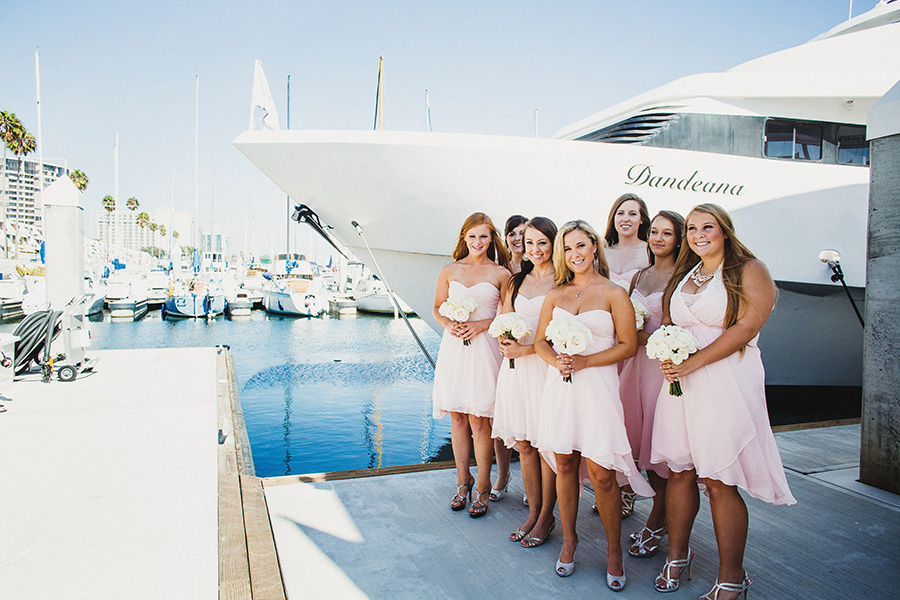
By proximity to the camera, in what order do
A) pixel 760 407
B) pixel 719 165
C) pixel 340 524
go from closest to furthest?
pixel 760 407, pixel 340 524, pixel 719 165

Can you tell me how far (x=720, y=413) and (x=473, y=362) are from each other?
1495mm

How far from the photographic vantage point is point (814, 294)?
7.89m

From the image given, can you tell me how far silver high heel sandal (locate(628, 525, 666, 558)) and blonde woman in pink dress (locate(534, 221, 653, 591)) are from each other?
0.75ft

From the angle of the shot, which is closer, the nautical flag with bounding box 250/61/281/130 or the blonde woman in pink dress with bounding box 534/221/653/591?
the blonde woman in pink dress with bounding box 534/221/653/591

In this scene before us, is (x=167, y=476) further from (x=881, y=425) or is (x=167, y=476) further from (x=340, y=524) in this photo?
(x=881, y=425)

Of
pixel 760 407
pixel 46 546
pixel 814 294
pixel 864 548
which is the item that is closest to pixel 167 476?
pixel 46 546

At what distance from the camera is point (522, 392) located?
129 inches

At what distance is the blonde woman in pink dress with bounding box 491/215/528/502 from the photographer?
3881 mm

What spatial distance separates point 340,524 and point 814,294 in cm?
736

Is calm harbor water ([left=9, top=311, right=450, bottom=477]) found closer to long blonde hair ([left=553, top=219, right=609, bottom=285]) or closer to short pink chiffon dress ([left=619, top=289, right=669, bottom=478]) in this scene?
short pink chiffon dress ([left=619, top=289, right=669, bottom=478])

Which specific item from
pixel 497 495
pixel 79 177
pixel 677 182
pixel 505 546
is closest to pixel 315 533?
pixel 505 546

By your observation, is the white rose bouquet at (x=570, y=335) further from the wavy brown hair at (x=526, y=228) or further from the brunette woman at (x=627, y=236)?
the brunette woman at (x=627, y=236)

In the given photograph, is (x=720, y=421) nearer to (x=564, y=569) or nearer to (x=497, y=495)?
(x=564, y=569)

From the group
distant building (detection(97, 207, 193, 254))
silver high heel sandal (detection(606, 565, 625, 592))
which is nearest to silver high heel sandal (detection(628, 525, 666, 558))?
silver high heel sandal (detection(606, 565, 625, 592))
